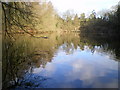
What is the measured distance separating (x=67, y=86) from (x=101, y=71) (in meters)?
3.49

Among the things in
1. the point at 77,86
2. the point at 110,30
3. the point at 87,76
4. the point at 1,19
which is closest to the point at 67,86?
the point at 77,86

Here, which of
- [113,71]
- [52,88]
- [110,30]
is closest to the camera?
[52,88]

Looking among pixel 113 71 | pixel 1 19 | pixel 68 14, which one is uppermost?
pixel 68 14

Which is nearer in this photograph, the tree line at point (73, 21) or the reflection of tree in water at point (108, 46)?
the reflection of tree in water at point (108, 46)

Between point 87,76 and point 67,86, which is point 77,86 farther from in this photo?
point 87,76

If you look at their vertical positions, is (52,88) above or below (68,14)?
below

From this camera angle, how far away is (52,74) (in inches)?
369

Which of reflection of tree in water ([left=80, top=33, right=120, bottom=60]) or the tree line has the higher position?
the tree line

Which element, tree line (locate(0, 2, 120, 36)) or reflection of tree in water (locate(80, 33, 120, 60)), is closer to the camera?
reflection of tree in water (locate(80, 33, 120, 60))

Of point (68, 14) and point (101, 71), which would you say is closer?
point (101, 71)

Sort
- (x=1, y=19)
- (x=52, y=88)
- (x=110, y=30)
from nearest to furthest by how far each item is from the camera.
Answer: (x=52, y=88) → (x=1, y=19) → (x=110, y=30)

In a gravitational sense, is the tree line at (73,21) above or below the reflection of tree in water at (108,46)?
above

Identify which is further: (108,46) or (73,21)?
(73,21)

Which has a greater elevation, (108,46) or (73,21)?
(73,21)
